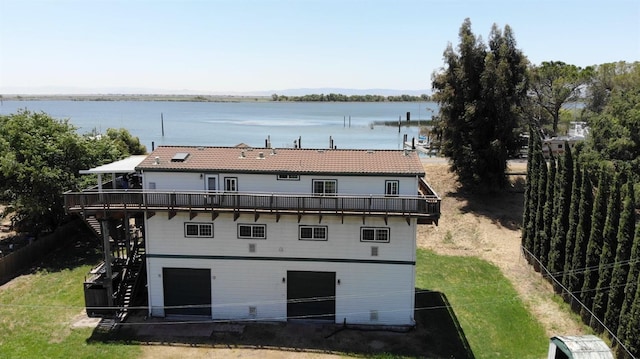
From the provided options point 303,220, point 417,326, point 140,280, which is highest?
point 303,220

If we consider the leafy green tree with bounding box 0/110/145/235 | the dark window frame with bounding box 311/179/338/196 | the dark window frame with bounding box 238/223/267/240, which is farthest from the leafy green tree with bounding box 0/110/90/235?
the dark window frame with bounding box 311/179/338/196

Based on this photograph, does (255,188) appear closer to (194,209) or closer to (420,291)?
(194,209)

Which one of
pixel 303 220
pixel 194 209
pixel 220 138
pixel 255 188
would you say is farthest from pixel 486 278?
pixel 220 138

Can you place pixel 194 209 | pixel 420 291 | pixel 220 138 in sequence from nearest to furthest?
pixel 194 209 < pixel 420 291 < pixel 220 138

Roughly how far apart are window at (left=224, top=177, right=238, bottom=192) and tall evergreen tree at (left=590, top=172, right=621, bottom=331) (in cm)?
1836

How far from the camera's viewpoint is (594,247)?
2428cm

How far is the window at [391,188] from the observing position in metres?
23.2

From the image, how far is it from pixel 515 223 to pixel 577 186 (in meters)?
12.8

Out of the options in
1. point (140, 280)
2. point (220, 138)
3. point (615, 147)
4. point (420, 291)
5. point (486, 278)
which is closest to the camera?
point (140, 280)

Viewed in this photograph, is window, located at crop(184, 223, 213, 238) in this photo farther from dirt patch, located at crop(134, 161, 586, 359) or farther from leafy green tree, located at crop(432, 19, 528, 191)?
leafy green tree, located at crop(432, 19, 528, 191)

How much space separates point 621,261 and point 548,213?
7.67 metres

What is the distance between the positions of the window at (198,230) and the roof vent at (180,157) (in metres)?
3.38

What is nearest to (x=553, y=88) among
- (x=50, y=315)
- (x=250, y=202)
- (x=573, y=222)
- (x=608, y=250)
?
(x=573, y=222)

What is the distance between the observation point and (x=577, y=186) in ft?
87.6
